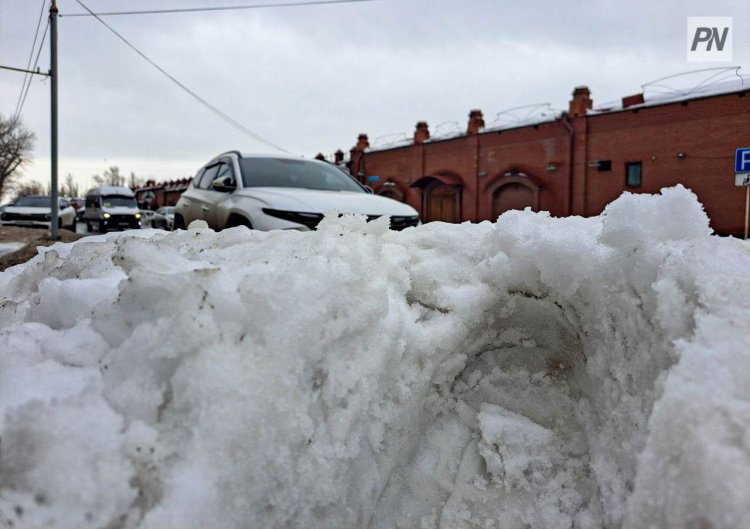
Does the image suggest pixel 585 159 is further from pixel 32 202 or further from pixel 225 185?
pixel 32 202

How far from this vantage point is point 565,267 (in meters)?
1.79

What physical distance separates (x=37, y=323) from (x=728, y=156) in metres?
19.3

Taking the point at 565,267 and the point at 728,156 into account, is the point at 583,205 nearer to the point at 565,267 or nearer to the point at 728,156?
the point at 728,156

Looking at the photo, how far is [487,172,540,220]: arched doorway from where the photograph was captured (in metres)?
20.4

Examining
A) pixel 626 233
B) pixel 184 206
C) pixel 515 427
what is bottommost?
pixel 515 427

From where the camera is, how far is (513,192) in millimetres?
21375

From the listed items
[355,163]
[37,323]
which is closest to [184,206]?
[37,323]

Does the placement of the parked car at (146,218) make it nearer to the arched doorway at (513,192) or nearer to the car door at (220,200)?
the arched doorway at (513,192)

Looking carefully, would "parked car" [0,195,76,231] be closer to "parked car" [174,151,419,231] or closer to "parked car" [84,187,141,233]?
"parked car" [84,187,141,233]

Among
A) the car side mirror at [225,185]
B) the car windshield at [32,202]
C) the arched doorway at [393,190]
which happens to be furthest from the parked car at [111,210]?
the car side mirror at [225,185]

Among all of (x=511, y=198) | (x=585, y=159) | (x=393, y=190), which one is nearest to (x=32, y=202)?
(x=393, y=190)

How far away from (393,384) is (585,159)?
19.6 metres

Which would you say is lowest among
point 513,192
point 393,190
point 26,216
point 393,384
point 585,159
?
point 393,384

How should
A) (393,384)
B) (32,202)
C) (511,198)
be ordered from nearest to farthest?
(393,384) → (32,202) → (511,198)
